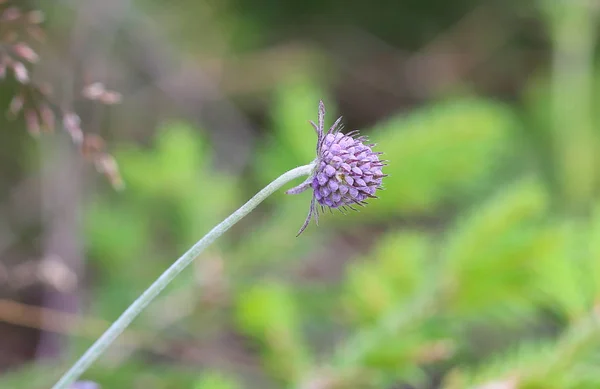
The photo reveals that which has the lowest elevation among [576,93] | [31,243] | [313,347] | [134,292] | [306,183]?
[306,183]

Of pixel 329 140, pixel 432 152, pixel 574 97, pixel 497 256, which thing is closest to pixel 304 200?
pixel 432 152

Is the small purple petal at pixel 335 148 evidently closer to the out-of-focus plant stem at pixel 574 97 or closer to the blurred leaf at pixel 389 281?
the blurred leaf at pixel 389 281

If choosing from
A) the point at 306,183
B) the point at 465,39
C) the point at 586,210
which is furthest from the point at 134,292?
the point at 465,39

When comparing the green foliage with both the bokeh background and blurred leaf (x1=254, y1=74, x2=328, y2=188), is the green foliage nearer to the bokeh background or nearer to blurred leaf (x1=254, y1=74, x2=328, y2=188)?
the bokeh background

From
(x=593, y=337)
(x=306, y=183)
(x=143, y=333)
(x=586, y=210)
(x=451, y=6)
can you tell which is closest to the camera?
(x=306, y=183)

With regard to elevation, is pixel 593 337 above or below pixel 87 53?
below

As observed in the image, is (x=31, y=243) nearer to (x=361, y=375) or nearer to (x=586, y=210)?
(x=361, y=375)
